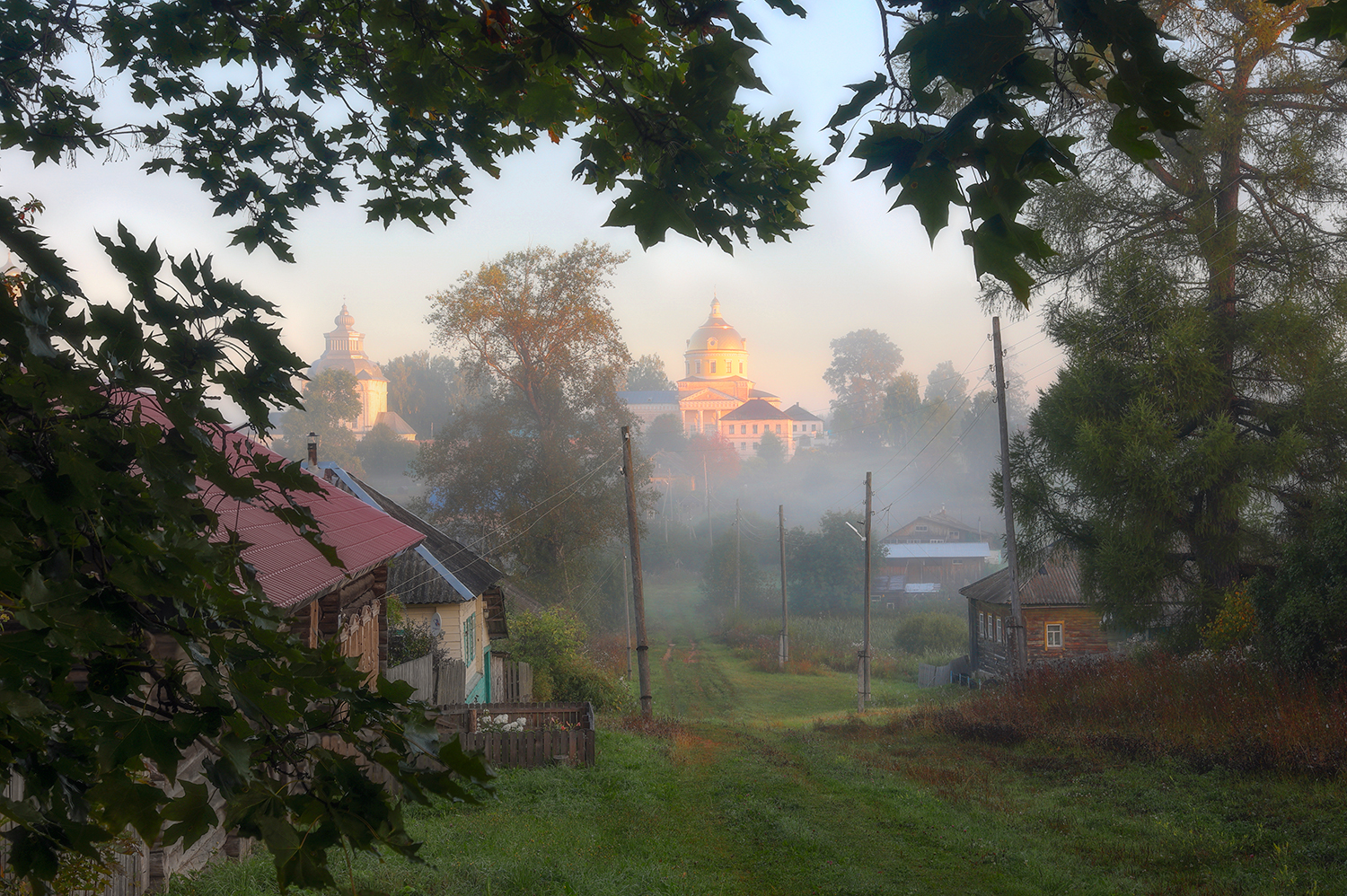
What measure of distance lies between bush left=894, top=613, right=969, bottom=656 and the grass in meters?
27.2

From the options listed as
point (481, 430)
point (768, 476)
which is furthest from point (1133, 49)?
point (768, 476)

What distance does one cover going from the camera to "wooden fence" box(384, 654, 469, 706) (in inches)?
587

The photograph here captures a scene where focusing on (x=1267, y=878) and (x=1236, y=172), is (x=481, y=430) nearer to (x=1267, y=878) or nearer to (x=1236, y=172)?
(x=1236, y=172)

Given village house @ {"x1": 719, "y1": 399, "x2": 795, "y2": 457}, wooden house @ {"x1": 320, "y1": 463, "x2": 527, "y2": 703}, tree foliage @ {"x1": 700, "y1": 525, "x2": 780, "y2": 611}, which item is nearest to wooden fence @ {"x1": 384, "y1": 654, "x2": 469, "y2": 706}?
wooden house @ {"x1": 320, "y1": 463, "x2": 527, "y2": 703}

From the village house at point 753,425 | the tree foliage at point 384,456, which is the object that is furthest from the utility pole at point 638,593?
the village house at point 753,425

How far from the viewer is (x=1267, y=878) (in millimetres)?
7508

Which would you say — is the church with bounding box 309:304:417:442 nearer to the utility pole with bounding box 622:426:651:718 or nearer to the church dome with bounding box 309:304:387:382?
the church dome with bounding box 309:304:387:382

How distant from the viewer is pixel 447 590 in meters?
18.7

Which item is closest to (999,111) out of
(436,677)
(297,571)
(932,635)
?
(297,571)

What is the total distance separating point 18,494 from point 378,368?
124836 mm

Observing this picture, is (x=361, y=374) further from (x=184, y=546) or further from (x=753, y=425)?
(x=184, y=546)

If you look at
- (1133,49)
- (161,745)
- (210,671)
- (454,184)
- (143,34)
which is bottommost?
(161,745)

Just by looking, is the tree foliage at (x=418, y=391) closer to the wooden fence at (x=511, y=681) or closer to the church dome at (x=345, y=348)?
the church dome at (x=345, y=348)

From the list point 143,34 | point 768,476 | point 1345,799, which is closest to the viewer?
point 143,34
